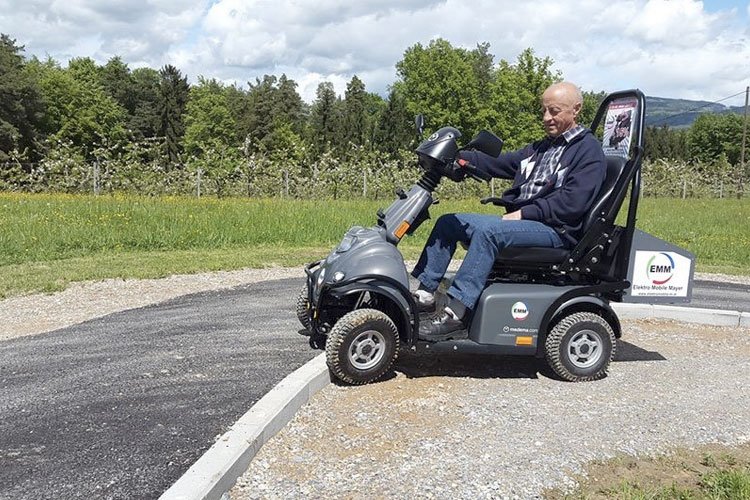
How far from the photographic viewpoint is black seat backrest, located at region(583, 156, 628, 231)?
433cm

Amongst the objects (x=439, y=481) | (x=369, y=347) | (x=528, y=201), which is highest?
(x=528, y=201)

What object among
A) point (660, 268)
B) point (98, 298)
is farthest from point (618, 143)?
point (98, 298)

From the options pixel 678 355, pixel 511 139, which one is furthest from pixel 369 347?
pixel 511 139

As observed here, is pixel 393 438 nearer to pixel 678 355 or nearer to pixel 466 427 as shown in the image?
pixel 466 427

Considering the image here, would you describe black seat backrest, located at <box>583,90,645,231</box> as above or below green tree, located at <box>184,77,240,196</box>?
below

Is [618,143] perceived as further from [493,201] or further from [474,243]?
[474,243]

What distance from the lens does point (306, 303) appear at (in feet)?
17.0

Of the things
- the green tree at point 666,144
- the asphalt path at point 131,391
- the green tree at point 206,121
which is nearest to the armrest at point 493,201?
the asphalt path at point 131,391

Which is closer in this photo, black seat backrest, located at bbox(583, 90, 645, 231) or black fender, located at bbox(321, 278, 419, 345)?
black fender, located at bbox(321, 278, 419, 345)

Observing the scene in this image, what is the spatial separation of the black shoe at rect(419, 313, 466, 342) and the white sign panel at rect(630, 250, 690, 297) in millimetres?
1352

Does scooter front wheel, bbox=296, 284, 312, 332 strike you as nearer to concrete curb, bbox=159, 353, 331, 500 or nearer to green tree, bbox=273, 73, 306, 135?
concrete curb, bbox=159, 353, 331, 500

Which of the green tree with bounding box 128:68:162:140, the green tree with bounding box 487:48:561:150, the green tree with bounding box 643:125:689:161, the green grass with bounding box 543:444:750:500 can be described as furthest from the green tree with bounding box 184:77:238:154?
the green grass with bounding box 543:444:750:500

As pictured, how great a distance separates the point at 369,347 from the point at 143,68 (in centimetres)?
9218

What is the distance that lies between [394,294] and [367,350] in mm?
402
